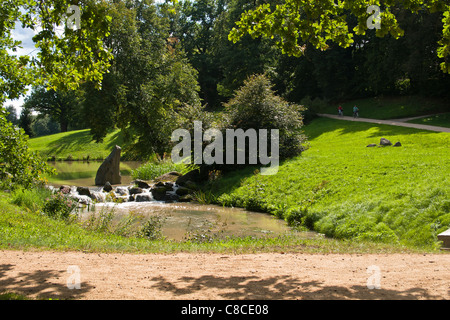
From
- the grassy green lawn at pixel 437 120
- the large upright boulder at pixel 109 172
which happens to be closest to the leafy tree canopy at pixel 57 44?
the large upright boulder at pixel 109 172

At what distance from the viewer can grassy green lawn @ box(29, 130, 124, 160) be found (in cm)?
5388

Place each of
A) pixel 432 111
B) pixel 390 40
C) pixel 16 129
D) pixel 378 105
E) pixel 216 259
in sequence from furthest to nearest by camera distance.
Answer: pixel 378 105, pixel 390 40, pixel 432 111, pixel 16 129, pixel 216 259

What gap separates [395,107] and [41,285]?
146ft

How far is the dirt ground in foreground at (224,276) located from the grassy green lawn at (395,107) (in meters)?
36.1

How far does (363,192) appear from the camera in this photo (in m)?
14.7

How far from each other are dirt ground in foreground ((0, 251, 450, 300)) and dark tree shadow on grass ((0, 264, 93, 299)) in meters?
0.01

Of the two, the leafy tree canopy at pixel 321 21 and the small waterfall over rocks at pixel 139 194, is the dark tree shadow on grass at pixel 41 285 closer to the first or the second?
the leafy tree canopy at pixel 321 21

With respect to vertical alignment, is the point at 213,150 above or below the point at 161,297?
above

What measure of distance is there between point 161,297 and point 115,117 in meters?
27.8

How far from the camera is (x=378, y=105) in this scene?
47438 mm

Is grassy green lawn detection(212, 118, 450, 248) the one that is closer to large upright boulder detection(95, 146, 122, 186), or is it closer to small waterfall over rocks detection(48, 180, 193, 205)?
small waterfall over rocks detection(48, 180, 193, 205)

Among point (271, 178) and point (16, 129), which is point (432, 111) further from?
point (16, 129)

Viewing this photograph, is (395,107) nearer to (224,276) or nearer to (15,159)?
(15,159)

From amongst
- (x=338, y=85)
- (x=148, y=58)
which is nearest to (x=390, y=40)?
(x=338, y=85)
